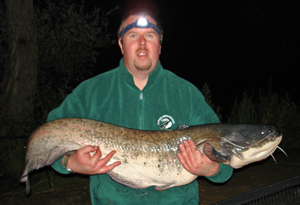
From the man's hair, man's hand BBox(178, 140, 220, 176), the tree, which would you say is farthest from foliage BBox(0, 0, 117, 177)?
man's hand BBox(178, 140, 220, 176)

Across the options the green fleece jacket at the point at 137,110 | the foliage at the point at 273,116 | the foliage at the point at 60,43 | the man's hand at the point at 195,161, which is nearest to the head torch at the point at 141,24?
the green fleece jacket at the point at 137,110

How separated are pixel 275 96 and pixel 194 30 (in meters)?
38.5

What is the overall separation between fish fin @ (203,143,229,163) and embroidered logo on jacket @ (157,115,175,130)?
40 cm

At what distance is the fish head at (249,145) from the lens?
93.7 inches

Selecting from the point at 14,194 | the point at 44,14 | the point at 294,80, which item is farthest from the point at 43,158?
the point at 294,80

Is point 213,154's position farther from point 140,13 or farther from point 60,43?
point 60,43

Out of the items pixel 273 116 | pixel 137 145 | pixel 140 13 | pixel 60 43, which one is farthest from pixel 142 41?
pixel 60 43

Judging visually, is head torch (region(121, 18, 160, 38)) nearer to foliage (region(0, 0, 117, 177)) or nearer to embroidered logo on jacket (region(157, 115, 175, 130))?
embroidered logo on jacket (region(157, 115, 175, 130))

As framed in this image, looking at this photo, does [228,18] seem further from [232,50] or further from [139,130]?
[139,130]

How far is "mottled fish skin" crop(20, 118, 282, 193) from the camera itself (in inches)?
89.1

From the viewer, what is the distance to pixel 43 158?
2.27 m

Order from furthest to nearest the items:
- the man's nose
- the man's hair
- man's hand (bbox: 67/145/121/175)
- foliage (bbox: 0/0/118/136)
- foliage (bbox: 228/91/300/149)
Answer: foliage (bbox: 0/0/118/136) < foliage (bbox: 228/91/300/149) < the man's hair < the man's nose < man's hand (bbox: 67/145/121/175)

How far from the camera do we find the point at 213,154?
238cm

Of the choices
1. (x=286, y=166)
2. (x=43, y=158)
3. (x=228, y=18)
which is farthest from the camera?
(x=228, y=18)
